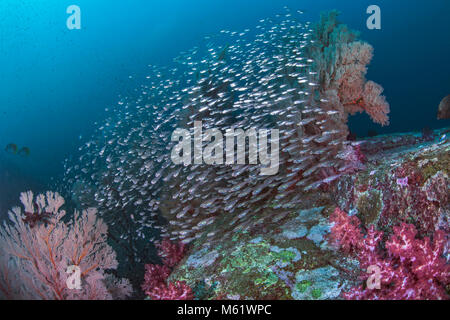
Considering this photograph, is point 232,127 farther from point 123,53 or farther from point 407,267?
point 123,53

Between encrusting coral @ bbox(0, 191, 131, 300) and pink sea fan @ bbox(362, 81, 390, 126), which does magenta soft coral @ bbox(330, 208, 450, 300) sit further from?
pink sea fan @ bbox(362, 81, 390, 126)

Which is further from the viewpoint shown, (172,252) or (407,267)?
(172,252)

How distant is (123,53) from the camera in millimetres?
75062

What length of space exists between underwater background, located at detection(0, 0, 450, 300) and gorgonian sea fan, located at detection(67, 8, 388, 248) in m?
36.3

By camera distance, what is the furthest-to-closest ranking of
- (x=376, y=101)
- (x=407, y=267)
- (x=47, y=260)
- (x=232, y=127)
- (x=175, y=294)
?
(x=376, y=101) < (x=232, y=127) < (x=47, y=260) < (x=175, y=294) < (x=407, y=267)

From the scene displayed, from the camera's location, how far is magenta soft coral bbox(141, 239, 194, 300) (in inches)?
143

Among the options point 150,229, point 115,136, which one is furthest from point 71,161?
point 150,229

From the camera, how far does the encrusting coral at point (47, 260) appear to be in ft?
13.5

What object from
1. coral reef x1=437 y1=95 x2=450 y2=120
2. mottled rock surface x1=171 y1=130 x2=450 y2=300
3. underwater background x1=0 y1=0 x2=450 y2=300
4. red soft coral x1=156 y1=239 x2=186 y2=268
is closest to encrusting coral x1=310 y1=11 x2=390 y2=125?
coral reef x1=437 y1=95 x2=450 y2=120

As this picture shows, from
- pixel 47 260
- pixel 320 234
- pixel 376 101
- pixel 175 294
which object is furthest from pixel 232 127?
pixel 47 260

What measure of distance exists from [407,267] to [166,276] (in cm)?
446

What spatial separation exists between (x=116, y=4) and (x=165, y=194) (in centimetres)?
9197

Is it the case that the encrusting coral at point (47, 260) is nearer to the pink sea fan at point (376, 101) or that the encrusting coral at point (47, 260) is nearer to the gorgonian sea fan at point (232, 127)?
the gorgonian sea fan at point (232, 127)

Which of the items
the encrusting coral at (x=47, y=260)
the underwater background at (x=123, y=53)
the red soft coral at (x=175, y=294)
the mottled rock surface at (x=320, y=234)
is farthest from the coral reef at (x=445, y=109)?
the underwater background at (x=123, y=53)
